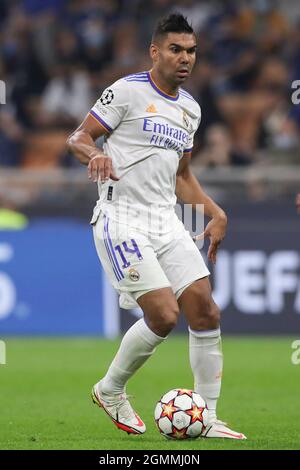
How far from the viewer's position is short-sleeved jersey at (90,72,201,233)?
7426 mm

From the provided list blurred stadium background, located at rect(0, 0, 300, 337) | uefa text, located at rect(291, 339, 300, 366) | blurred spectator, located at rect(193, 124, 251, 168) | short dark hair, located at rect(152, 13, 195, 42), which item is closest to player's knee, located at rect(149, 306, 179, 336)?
short dark hair, located at rect(152, 13, 195, 42)

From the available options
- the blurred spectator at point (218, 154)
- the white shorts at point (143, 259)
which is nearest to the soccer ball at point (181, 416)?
the white shorts at point (143, 259)

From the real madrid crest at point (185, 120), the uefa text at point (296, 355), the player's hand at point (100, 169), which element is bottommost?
the uefa text at point (296, 355)

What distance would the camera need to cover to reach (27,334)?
571 inches

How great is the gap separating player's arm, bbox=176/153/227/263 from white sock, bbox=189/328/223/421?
1.84 feet

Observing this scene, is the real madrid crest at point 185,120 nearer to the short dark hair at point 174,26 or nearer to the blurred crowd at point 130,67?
the short dark hair at point 174,26

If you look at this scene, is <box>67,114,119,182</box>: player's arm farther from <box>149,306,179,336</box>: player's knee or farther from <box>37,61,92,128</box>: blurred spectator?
<box>37,61,92,128</box>: blurred spectator

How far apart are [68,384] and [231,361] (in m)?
2.27

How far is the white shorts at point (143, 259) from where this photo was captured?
23.8 feet

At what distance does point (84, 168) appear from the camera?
53.5ft

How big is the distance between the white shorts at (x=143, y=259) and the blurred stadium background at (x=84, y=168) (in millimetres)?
6809

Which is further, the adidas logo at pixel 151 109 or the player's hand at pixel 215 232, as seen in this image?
the player's hand at pixel 215 232

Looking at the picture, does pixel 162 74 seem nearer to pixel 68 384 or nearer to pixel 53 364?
pixel 68 384
